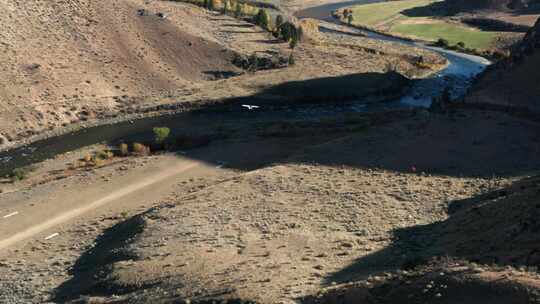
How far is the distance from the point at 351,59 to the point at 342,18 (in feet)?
162

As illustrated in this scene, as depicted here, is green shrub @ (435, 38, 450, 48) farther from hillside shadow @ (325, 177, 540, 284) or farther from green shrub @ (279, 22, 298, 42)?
hillside shadow @ (325, 177, 540, 284)

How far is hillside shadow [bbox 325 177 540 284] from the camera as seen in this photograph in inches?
881

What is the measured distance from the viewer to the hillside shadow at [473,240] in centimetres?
2238

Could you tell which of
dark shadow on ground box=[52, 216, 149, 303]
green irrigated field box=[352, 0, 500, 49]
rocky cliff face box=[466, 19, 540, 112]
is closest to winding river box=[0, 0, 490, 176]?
rocky cliff face box=[466, 19, 540, 112]

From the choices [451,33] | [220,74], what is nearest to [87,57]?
[220,74]

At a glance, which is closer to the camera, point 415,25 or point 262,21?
point 262,21

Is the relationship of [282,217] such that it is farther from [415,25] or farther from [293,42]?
[415,25]

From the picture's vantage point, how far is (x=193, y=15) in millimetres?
93938

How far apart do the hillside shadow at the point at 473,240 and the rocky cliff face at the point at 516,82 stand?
24.7 metres

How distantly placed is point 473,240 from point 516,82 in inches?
1466

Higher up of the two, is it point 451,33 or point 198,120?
point 451,33

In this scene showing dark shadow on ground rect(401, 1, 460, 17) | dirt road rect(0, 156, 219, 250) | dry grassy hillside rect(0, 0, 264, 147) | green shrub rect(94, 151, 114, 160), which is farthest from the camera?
dark shadow on ground rect(401, 1, 460, 17)

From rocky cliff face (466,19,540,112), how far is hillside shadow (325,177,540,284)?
81.1 feet

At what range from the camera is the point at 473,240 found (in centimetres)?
2569
